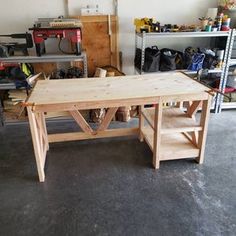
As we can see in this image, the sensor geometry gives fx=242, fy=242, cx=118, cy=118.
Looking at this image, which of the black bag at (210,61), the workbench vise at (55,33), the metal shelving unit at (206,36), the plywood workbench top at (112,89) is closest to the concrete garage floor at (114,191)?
the plywood workbench top at (112,89)

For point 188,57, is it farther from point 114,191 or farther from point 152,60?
point 114,191

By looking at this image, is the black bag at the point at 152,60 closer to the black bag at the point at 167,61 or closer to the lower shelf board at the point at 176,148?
the black bag at the point at 167,61

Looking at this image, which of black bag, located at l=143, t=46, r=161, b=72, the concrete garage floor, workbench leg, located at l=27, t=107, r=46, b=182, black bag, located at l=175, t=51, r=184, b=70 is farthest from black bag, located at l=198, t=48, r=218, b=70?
workbench leg, located at l=27, t=107, r=46, b=182

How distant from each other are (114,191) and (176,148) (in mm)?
771

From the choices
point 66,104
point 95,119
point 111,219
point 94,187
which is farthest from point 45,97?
point 95,119

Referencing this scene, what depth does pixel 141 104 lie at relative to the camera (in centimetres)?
209

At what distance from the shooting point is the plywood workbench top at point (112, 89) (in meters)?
1.99

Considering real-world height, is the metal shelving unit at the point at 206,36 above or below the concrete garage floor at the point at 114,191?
above

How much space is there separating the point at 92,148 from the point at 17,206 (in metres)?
1.02

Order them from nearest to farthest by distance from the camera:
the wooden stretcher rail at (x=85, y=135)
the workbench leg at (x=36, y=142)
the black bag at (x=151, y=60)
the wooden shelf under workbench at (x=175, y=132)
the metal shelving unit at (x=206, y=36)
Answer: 1. the workbench leg at (x=36, y=142)
2. the wooden shelf under workbench at (x=175, y=132)
3. the wooden stretcher rail at (x=85, y=135)
4. the metal shelving unit at (x=206, y=36)
5. the black bag at (x=151, y=60)

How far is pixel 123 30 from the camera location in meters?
3.49

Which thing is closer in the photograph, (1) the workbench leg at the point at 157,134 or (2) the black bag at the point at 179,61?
(1) the workbench leg at the point at 157,134

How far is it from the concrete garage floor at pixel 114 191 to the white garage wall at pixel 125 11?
5.05ft

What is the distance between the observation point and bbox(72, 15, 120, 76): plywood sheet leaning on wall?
3332mm
